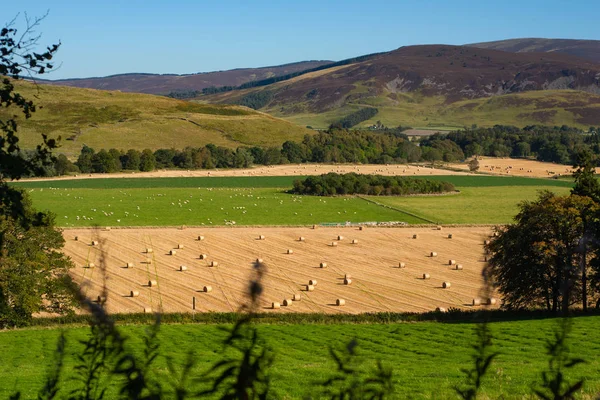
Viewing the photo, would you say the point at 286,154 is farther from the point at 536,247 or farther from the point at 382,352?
the point at 382,352

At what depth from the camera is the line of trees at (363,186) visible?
355 feet

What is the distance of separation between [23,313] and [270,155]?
12997cm

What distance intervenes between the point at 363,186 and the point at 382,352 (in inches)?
3296

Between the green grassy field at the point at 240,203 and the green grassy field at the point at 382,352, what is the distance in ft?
135

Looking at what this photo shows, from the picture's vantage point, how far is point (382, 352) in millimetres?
26906

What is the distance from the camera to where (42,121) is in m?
196

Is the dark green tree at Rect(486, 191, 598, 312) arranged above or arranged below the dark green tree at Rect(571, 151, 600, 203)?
below

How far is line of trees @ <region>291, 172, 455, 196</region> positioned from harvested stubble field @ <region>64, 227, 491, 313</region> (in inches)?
1517

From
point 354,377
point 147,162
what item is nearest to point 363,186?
point 147,162

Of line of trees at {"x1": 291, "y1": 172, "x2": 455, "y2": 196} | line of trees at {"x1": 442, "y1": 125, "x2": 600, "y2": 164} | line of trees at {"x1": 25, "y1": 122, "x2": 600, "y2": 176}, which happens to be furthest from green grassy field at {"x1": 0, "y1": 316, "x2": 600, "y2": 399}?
line of trees at {"x1": 442, "y1": 125, "x2": 600, "y2": 164}

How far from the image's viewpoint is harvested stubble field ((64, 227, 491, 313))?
136 ft

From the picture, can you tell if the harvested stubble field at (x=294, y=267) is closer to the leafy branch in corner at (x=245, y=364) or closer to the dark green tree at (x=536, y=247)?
the dark green tree at (x=536, y=247)

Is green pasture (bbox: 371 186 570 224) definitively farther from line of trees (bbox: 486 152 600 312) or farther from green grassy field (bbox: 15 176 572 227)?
line of trees (bbox: 486 152 600 312)

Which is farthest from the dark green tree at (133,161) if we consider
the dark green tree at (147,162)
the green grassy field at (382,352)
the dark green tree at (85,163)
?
the green grassy field at (382,352)
